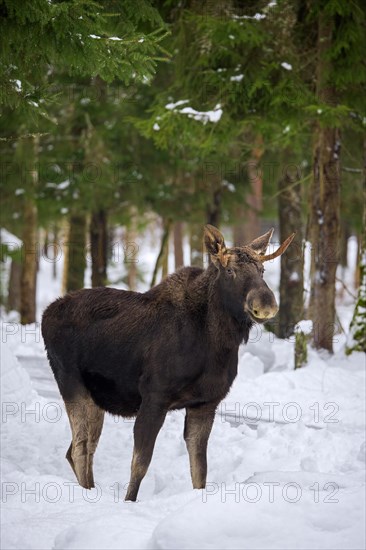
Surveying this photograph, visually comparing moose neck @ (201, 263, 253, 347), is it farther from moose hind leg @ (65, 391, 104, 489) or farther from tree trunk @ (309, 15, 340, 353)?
tree trunk @ (309, 15, 340, 353)

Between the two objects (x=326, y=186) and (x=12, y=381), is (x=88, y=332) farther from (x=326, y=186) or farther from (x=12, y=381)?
(x=326, y=186)

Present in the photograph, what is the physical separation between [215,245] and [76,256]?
14631mm

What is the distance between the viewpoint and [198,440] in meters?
6.43

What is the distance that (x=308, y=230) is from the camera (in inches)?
474

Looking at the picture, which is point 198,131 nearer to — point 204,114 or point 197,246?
point 204,114

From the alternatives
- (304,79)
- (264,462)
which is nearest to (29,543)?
(264,462)

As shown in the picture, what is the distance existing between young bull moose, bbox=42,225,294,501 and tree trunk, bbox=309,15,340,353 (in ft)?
18.1

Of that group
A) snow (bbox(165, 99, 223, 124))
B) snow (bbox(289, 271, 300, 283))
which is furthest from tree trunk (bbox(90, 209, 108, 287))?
snow (bbox(165, 99, 223, 124))

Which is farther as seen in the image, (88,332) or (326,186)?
(326,186)

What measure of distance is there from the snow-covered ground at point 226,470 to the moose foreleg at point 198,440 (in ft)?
1.21

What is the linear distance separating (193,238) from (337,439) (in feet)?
46.1

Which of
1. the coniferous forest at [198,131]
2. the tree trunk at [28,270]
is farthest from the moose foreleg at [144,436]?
the tree trunk at [28,270]

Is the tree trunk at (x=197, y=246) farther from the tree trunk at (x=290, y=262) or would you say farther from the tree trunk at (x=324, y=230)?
the tree trunk at (x=324, y=230)

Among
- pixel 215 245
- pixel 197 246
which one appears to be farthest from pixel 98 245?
pixel 215 245
